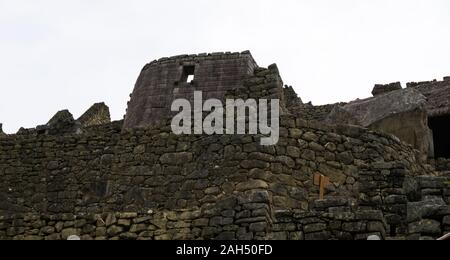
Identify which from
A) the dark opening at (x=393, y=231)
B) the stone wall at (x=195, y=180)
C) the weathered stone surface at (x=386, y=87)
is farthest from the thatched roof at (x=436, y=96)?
the dark opening at (x=393, y=231)

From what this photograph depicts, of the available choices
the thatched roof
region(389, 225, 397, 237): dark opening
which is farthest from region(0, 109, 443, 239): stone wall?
the thatched roof

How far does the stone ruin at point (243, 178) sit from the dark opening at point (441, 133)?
33 mm

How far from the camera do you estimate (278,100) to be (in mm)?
13227

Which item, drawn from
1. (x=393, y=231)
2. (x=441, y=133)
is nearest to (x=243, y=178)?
(x=393, y=231)

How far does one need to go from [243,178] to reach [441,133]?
709cm

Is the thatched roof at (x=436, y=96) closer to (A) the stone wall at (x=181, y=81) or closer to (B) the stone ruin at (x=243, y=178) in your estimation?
(B) the stone ruin at (x=243, y=178)

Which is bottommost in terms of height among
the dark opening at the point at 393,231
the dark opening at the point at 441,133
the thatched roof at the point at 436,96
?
the dark opening at the point at 393,231

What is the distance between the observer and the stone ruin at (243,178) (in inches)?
391

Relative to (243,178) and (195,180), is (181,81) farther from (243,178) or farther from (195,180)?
(243,178)

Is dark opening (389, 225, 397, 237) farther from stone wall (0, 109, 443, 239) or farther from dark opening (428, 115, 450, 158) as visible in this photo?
dark opening (428, 115, 450, 158)
